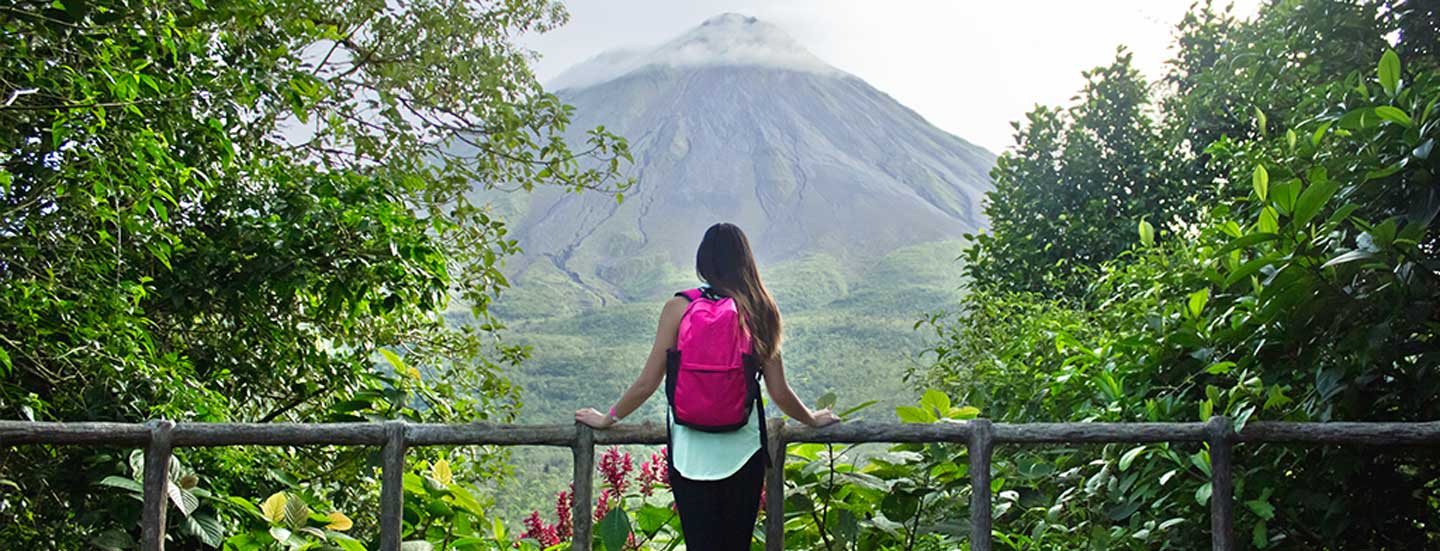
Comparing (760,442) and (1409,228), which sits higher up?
(1409,228)

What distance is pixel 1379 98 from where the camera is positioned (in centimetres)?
241

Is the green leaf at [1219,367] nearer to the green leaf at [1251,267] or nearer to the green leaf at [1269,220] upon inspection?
the green leaf at [1251,267]

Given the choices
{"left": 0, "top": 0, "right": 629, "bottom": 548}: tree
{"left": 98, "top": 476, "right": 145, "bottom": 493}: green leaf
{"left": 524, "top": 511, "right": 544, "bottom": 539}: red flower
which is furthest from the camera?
{"left": 524, "top": 511, "right": 544, "bottom": 539}: red flower

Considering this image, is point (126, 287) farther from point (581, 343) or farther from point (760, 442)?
point (581, 343)

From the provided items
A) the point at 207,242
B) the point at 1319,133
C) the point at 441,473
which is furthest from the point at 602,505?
the point at 1319,133

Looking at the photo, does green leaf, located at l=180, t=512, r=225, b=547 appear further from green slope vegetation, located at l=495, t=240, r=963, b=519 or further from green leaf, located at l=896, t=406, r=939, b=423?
green slope vegetation, located at l=495, t=240, r=963, b=519

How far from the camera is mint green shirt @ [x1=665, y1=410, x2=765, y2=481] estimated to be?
6.61ft

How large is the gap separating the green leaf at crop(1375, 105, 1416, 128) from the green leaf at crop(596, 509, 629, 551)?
1835mm

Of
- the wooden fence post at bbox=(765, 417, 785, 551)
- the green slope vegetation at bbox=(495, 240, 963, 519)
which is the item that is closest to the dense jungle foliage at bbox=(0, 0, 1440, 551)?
the wooden fence post at bbox=(765, 417, 785, 551)

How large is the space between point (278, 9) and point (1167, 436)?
282 centimetres

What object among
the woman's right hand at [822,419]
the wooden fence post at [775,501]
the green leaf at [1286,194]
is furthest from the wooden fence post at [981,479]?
the green leaf at [1286,194]

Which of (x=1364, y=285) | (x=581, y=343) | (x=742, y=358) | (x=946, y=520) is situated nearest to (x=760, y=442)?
(x=742, y=358)

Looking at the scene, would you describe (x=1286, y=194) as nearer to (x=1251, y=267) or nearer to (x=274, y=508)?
(x=1251, y=267)

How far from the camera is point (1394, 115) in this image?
2.13 metres
